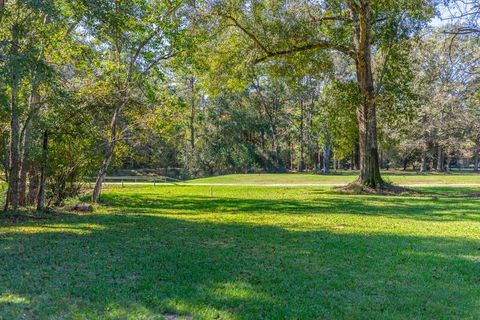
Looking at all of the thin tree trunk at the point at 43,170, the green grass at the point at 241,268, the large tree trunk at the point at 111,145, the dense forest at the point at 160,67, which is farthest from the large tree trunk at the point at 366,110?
the thin tree trunk at the point at 43,170

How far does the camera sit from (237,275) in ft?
17.3

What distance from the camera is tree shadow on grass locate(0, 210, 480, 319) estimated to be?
411 cm

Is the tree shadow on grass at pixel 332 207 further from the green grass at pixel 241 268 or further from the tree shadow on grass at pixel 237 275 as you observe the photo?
the tree shadow on grass at pixel 237 275

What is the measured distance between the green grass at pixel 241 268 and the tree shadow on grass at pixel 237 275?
0.02 meters

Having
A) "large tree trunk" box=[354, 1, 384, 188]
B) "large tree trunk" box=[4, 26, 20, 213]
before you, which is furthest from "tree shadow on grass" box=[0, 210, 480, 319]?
"large tree trunk" box=[354, 1, 384, 188]

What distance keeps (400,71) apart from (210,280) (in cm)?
1663

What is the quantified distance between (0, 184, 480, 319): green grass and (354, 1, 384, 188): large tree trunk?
870cm

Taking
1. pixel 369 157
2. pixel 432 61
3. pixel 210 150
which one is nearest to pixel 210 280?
pixel 369 157

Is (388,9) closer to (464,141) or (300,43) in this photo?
(300,43)

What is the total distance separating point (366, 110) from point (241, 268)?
1492 cm

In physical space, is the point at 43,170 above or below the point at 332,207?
above

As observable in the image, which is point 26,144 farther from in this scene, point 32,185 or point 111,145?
point 111,145

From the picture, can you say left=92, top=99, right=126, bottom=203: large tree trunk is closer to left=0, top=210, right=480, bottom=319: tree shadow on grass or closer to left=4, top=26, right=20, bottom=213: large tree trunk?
left=4, top=26, right=20, bottom=213: large tree trunk

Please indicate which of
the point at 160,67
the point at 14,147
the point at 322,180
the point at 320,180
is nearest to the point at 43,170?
the point at 14,147
